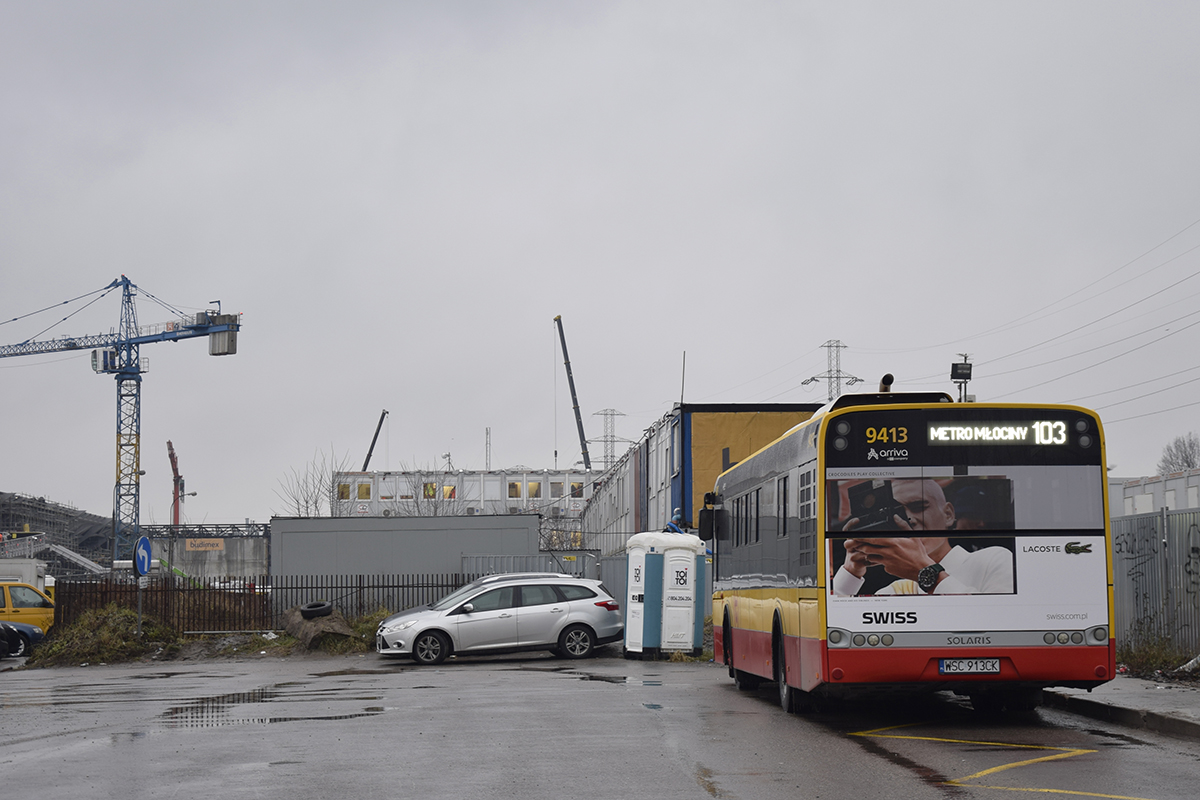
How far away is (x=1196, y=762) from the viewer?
32.5ft

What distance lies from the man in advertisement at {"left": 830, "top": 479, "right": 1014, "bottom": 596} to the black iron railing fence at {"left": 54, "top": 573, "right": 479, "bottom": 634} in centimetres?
2208

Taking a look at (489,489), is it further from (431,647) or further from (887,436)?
(887,436)

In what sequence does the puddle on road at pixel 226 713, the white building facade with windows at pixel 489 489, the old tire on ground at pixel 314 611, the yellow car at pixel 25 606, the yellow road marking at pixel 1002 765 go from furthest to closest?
the white building facade with windows at pixel 489 489
the yellow car at pixel 25 606
the old tire on ground at pixel 314 611
the puddle on road at pixel 226 713
the yellow road marking at pixel 1002 765

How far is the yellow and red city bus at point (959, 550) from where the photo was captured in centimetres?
1195

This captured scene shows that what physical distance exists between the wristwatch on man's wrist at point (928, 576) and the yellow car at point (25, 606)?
27.2m

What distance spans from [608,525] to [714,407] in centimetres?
2599

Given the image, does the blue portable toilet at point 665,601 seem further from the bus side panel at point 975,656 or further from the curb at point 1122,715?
the bus side panel at point 975,656

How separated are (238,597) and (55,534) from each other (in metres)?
88.2

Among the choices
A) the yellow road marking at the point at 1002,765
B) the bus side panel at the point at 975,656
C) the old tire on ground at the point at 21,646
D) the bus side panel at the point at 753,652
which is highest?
the bus side panel at the point at 975,656

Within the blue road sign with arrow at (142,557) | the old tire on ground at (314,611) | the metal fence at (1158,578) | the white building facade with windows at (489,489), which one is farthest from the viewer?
the white building facade with windows at (489,489)

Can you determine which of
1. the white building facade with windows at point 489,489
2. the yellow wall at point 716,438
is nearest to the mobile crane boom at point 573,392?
the white building facade with windows at point 489,489

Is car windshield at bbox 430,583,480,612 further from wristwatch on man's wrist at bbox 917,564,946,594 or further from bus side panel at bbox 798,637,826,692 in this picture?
wristwatch on man's wrist at bbox 917,564,946,594

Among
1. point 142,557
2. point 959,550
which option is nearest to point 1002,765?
point 959,550

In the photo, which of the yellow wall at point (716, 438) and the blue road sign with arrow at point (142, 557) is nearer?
the blue road sign with arrow at point (142, 557)
